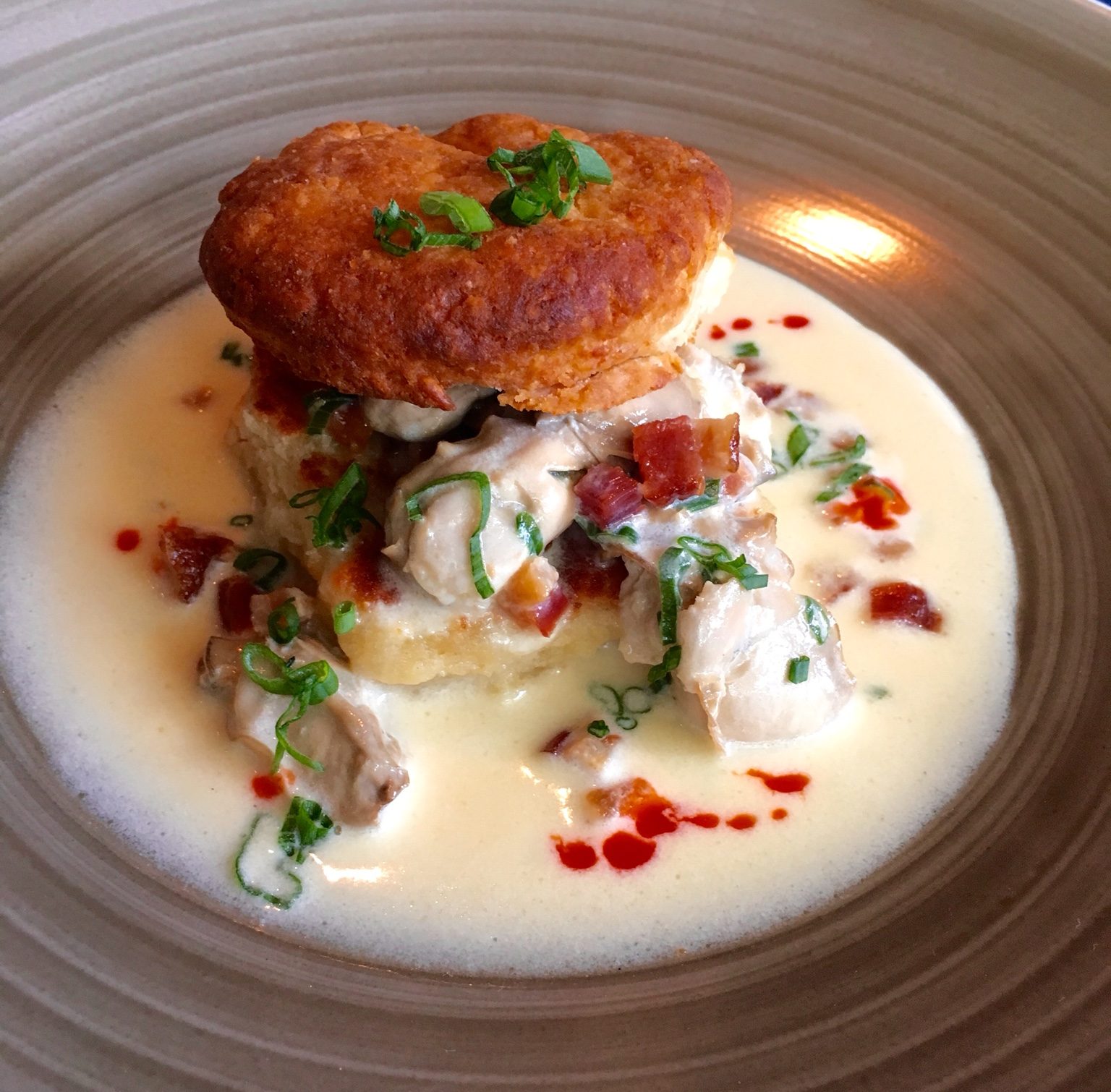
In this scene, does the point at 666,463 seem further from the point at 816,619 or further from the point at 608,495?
the point at 816,619

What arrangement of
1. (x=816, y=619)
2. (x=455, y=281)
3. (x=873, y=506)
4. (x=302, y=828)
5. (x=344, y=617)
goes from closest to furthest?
(x=455, y=281) → (x=302, y=828) → (x=344, y=617) → (x=816, y=619) → (x=873, y=506)

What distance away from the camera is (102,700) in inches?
118

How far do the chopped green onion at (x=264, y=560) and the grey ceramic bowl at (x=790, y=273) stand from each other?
75 cm

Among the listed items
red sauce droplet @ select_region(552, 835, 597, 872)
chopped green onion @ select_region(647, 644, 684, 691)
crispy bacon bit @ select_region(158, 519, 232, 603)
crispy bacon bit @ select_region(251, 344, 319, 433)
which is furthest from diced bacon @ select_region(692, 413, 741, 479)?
crispy bacon bit @ select_region(158, 519, 232, 603)

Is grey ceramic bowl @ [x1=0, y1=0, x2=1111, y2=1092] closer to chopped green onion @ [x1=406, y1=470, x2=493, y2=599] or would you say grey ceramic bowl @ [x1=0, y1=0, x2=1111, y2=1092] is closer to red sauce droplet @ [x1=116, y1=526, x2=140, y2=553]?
red sauce droplet @ [x1=116, y1=526, x2=140, y2=553]

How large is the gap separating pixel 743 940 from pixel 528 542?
3.79 feet

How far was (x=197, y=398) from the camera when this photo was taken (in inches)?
151

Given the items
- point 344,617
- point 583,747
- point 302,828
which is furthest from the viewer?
point 583,747

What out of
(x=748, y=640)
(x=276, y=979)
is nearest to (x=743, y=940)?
(x=748, y=640)

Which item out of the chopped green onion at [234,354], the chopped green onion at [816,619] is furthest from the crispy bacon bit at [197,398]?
the chopped green onion at [816,619]

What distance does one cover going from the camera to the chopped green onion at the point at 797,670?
9.92ft

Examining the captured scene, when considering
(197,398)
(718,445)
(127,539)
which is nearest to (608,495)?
(718,445)

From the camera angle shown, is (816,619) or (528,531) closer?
(528,531)

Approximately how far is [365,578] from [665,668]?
0.88 metres
